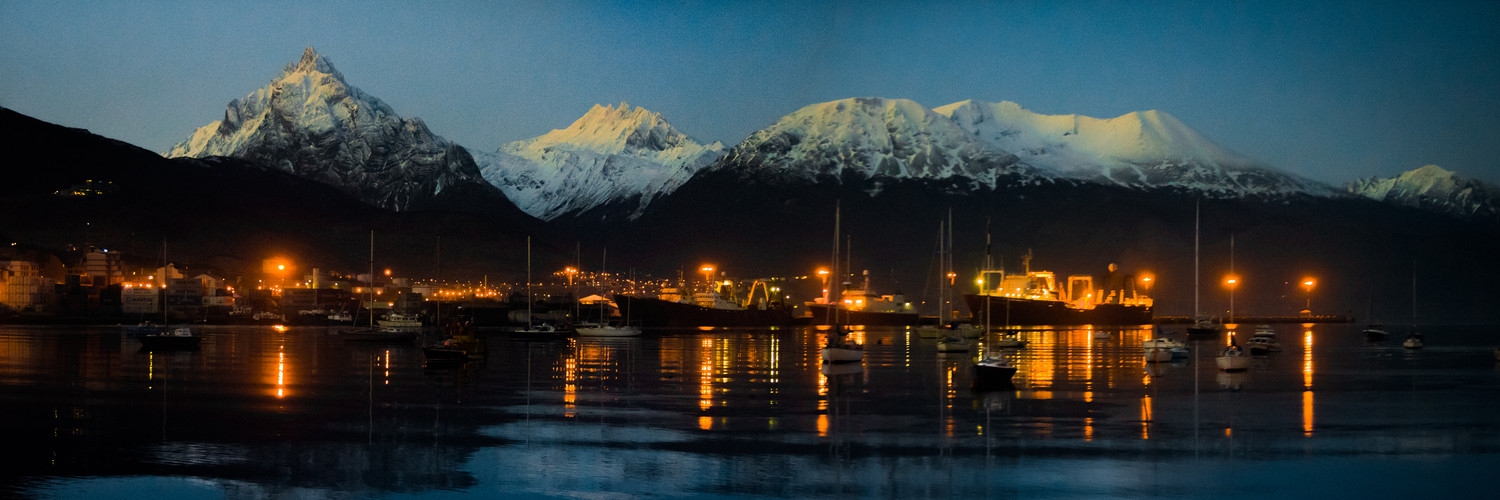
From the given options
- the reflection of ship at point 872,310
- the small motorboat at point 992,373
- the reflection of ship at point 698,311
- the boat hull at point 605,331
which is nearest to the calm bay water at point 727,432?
the small motorboat at point 992,373

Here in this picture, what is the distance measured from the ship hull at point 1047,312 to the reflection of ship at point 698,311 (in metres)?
24.2

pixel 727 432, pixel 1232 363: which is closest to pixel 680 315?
pixel 1232 363

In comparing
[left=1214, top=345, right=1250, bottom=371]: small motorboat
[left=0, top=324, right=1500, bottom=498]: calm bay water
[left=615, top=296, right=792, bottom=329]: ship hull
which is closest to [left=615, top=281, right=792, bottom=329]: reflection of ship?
[left=615, top=296, right=792, bottom=329]: ship hull

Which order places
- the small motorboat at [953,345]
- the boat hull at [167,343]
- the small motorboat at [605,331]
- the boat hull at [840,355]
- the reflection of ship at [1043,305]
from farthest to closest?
the reflection of ship at [1043,305] < the small motorboat at [605,331] < the small motorboat at [953,345] < the boat hull at [167,343] < the boat hull at [840,355]

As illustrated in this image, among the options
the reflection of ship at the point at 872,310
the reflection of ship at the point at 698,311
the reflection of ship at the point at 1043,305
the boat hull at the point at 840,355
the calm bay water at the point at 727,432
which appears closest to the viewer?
the calm bay water at the point at 727,432

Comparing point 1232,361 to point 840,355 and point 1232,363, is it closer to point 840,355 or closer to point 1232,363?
point 1232,363

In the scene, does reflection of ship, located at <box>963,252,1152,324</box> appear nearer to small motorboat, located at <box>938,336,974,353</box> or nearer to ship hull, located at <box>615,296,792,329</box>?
ship hull, located at <box>615,296,792,329</box>

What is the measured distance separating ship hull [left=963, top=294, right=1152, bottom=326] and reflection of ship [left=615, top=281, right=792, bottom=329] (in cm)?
2415

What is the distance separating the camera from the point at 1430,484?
28000mm

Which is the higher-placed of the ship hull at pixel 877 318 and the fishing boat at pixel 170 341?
the fishing boat at pixel 170 341

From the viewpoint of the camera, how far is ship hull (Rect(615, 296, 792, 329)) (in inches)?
6230

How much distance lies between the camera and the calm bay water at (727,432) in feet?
88.7

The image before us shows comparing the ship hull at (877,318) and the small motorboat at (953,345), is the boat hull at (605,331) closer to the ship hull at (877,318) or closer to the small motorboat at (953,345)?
the small motorboat at (953,345)

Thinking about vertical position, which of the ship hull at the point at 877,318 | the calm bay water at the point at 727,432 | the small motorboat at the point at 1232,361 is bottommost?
the ship hull at the point at 877,318
